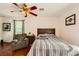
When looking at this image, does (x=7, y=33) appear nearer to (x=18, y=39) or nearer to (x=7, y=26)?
(x=7, y=26)

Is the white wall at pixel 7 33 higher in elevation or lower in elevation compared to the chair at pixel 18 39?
higher

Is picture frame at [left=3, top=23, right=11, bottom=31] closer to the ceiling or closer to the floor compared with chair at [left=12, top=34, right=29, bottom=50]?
closer to the ceiling

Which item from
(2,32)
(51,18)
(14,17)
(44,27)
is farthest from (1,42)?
(51,18)

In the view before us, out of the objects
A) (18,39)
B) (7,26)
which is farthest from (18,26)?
(18,39)

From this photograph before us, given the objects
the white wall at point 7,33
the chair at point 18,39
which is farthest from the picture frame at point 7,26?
the chair at point 18,39

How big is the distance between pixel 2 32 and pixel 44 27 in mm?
503

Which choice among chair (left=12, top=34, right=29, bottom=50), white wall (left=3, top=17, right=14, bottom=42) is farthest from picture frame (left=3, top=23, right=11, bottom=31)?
chair (left=12, top=34, right=29, bottom=50)

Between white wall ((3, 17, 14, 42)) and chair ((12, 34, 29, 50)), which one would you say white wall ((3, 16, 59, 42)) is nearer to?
white wall ((3, 17, 14, 42))

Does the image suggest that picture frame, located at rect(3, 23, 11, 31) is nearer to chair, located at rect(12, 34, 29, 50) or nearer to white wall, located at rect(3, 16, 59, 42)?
white wall, located at rect(3, 16, 59, 42)

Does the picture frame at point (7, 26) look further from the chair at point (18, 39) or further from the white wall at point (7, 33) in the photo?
the chair at point (18, 39)

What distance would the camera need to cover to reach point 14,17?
1.20m

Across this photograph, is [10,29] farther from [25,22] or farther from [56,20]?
[56,20]

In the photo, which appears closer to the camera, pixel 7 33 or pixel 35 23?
pixel 7 33

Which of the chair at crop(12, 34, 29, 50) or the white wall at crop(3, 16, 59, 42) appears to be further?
the chair at crop(12, 34, 29, 50)
